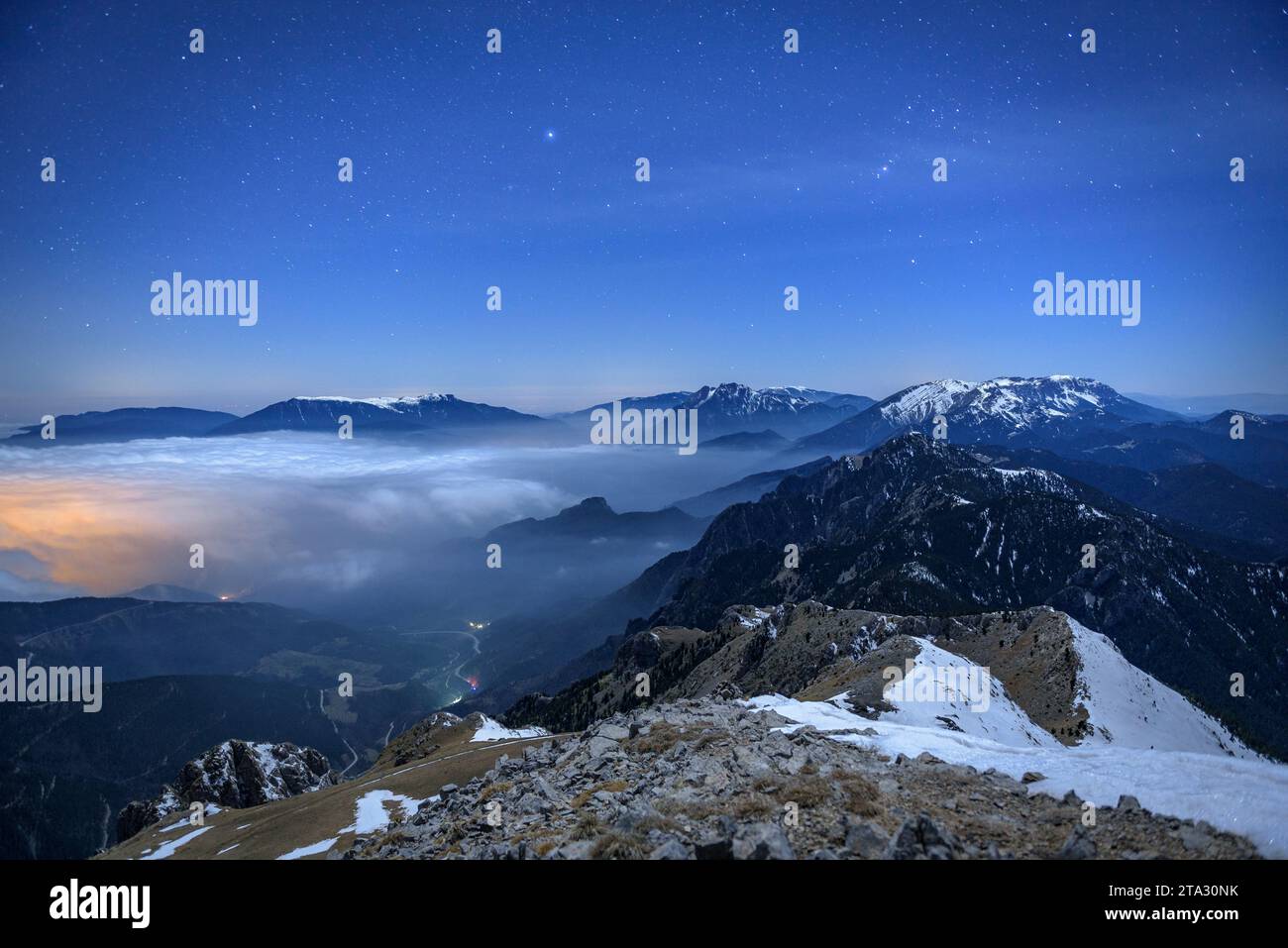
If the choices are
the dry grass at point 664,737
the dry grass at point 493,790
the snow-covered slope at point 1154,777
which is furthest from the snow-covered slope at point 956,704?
the dry grass at point 493,790

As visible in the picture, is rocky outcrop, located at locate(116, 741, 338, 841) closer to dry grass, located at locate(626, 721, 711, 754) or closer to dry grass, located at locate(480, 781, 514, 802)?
dry grass, located at locate(480, 781, 514, 802)

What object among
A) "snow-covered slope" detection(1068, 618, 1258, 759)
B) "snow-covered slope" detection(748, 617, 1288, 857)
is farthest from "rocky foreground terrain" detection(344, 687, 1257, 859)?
"snow-covered slope" detection(1068, 618, 1258, 759)

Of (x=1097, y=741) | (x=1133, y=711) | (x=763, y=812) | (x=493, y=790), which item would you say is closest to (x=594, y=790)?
(x=493, y=790)

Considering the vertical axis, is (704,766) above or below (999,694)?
above
